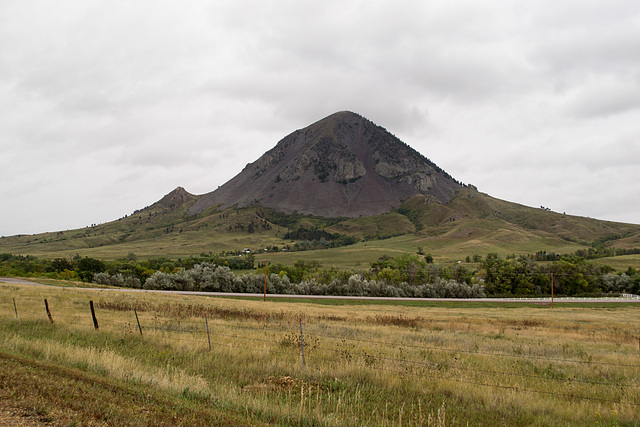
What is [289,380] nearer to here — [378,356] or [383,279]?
[378,356]

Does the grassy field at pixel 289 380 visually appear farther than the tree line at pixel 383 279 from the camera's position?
No

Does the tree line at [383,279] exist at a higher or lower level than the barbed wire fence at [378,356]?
lower

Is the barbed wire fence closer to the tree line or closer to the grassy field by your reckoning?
the grassy field

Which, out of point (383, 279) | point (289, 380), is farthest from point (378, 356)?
point (383, 279)

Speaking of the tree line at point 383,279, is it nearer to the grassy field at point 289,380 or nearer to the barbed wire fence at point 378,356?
the barbed wire fence at point 378,356

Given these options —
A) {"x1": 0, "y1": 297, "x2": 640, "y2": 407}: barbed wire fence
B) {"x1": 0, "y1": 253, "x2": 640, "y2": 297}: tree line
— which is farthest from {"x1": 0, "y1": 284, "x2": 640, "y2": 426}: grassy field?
{"x1": 0, "y1": 253, "x2": 640, "y2": 297}: tree line

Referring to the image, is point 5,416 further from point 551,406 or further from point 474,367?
point 474,367

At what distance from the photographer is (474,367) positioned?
1484 cm

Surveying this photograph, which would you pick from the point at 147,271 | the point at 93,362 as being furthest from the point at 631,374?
the point at 147,271

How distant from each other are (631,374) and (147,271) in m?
115

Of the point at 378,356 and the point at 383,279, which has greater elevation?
the point at 378,356

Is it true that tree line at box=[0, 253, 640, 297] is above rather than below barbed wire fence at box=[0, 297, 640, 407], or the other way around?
below

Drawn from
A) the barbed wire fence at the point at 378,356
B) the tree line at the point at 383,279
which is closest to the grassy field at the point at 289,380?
the barbed wire fence at the point at 378,356

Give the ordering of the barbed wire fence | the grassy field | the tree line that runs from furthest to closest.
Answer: the tree line → the barbed wire fence → the grassy field
